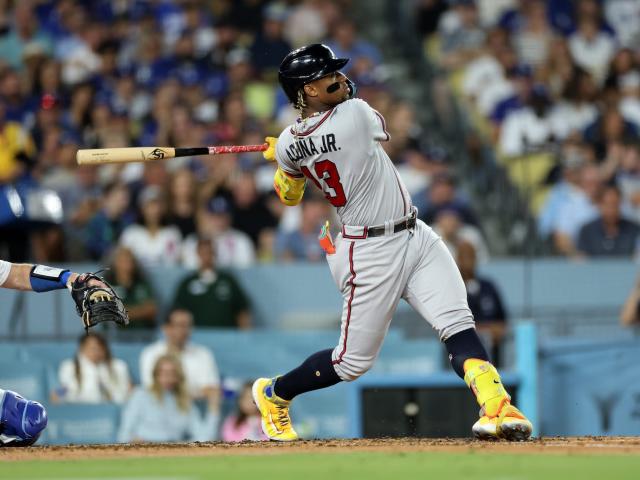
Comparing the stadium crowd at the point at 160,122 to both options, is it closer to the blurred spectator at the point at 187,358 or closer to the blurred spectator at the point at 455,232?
the blurred spectator at the point at 455,232

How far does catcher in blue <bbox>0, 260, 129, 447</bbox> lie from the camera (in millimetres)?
6828

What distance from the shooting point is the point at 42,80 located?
13.9m

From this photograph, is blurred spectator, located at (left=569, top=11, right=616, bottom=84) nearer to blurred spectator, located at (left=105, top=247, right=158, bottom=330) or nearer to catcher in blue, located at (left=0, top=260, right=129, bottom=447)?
blurred spectator, located at (left=105, top=247, right=158, bottom=330)

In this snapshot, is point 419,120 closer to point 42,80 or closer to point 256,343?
point 42,80

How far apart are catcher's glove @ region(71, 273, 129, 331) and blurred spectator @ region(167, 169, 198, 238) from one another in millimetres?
4979

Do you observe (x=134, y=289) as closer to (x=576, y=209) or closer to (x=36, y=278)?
(x=36, y=278)

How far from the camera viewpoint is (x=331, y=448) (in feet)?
21.8

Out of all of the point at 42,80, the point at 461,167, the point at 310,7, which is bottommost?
the point at 461,167

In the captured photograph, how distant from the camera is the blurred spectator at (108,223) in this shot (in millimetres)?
11930

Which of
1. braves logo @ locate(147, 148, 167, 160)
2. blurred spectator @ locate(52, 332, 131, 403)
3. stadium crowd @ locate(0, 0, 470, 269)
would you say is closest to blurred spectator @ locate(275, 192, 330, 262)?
stadium crowd @ locate(0, 0, 470, 269)

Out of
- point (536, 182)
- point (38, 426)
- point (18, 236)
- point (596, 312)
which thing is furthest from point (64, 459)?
point (536, 182)

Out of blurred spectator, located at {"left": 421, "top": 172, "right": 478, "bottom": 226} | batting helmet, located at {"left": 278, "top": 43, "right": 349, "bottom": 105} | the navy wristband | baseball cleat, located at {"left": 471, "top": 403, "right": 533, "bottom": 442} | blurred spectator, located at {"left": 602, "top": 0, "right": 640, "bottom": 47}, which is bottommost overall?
baseball cleat, located at {"left": 471, "top": 403, "right": 533, "bottom": 442}

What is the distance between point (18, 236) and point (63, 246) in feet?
2.26

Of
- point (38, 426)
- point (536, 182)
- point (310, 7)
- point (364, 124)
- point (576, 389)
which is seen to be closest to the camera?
point (364, 124)
